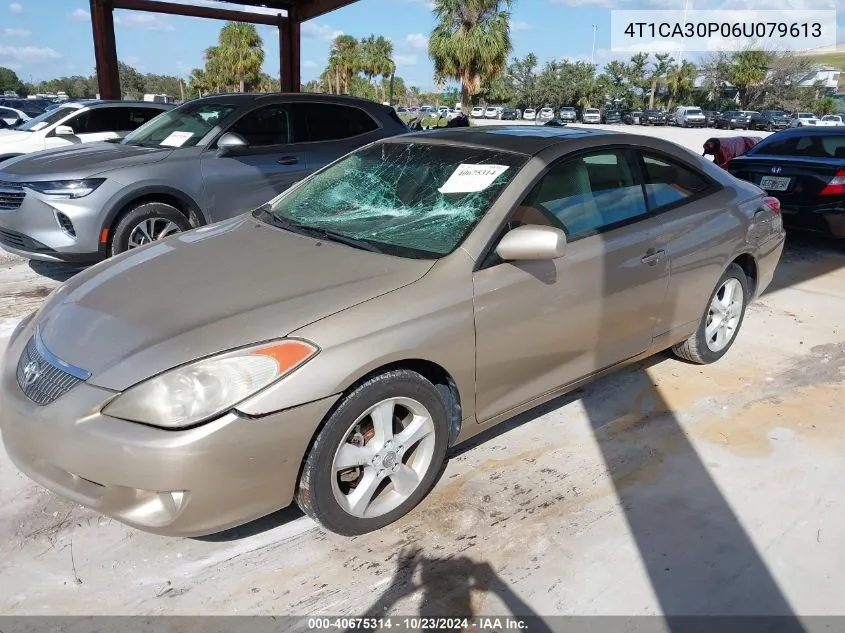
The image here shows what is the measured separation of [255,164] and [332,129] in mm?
1043

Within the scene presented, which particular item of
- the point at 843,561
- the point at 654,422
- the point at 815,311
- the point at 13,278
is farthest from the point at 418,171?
the point at 13,278

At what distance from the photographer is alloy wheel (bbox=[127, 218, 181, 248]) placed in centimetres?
564

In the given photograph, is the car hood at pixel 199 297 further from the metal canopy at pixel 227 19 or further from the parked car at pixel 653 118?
the parked car at pixel 653 118

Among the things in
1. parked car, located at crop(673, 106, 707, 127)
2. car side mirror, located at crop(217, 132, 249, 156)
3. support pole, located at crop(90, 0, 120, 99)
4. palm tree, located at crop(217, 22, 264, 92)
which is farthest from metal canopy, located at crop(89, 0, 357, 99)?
parked car, located at crop(673, 106, 707, 127)

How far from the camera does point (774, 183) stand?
7.55 m

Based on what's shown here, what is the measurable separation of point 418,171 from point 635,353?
5.07 feet

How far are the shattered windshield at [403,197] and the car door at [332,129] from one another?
296 centimetres

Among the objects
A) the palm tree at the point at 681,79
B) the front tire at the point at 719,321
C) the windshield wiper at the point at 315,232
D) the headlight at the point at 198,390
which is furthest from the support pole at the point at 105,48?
the palm tree at the point at 681,79

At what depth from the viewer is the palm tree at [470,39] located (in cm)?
2931

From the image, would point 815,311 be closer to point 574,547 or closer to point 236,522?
point 574,547

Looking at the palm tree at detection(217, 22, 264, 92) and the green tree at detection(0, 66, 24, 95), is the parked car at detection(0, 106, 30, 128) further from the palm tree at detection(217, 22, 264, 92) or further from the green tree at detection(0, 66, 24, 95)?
the green tree at detection(0, 66, 24, 95)

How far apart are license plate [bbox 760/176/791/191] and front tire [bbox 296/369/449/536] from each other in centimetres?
636

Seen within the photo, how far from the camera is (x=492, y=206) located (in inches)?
118

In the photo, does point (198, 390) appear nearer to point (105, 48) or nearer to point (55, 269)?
point (55, 269)
